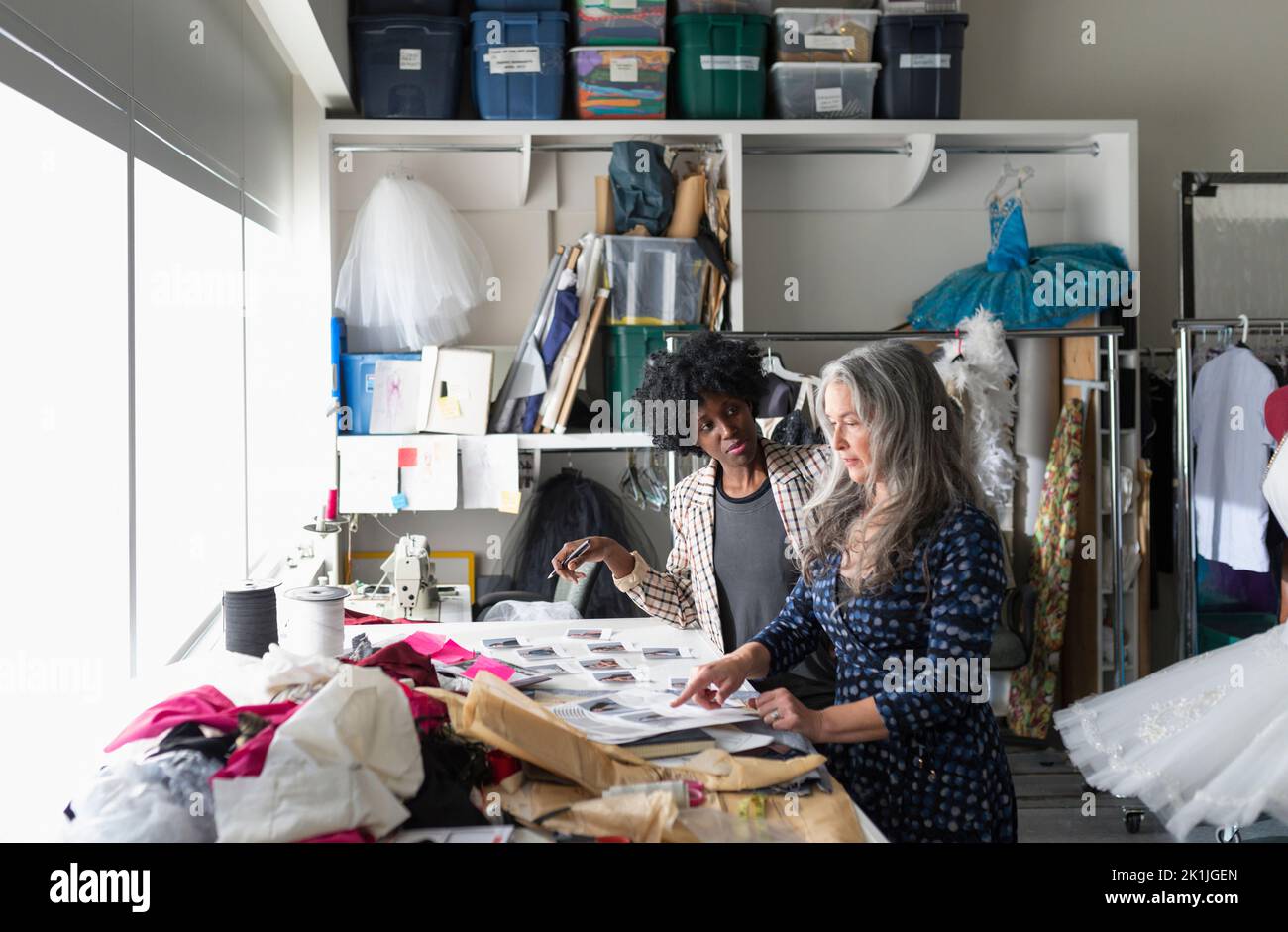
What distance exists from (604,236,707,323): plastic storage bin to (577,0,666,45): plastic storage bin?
695mm

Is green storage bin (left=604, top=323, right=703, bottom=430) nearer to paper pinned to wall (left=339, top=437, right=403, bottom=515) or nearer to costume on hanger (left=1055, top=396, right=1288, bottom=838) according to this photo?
paper pinned to wall (left=339, top=437, right=403, bottom=515)

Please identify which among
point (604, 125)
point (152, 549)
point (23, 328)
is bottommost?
point (152, 549)

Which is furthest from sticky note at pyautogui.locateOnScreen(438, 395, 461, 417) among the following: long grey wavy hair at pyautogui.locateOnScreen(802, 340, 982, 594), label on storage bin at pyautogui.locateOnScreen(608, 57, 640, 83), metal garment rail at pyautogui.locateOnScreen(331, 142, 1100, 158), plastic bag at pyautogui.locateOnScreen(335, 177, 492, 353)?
long grey wavy hair at pyautogui.locateOnScreen(802, 340, 982, 594)

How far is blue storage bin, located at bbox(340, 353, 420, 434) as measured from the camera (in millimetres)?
4141

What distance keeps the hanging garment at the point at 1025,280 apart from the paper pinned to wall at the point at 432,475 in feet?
5.99

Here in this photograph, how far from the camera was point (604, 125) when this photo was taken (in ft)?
13.6

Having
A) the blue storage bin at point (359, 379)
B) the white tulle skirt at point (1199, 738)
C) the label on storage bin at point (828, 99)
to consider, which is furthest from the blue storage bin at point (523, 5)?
the white tulle skirt at point (1199, 738)

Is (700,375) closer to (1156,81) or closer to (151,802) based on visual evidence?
(151,802)

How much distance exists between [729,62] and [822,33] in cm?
35

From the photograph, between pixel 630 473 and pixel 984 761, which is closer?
pixel 984 761
